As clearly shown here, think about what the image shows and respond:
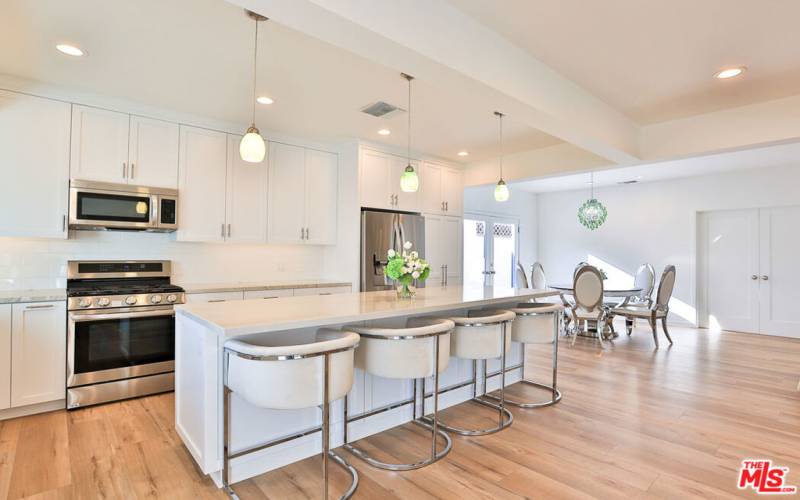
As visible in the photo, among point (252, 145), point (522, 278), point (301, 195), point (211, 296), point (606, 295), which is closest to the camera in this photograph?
point (252, 145)

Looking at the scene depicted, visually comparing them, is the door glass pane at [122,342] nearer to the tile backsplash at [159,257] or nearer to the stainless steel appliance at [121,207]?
the tile backsplash at [159,257]

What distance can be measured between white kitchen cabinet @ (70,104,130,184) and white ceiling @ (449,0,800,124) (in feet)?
9.62

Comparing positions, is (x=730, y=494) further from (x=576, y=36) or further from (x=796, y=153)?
(x=796, y=153)

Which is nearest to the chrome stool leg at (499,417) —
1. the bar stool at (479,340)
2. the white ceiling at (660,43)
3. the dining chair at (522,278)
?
the bar stool at (479,340)

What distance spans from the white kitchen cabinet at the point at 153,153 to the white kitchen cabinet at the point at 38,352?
1.19 m

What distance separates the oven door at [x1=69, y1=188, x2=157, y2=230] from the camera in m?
3.28

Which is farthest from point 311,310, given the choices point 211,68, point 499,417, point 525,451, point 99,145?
point 99,145

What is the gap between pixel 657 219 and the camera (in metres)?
7.30

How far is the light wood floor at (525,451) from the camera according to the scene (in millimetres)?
2102

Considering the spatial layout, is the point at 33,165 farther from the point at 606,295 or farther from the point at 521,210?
the point at 521,210

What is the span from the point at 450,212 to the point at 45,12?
4.28 meters

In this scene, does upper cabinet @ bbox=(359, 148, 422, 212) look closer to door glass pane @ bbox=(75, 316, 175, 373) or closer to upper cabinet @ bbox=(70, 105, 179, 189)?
upper cabinet @ bbox=(70, 105, 179, 189)

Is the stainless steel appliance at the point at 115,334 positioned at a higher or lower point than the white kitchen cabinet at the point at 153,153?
lower

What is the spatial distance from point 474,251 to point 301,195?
3720 mm
